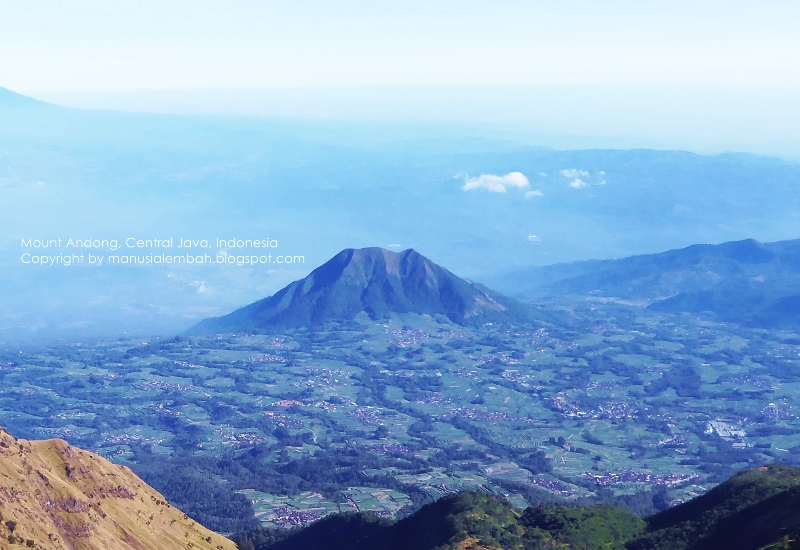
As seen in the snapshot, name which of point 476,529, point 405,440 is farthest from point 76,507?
point 405,440

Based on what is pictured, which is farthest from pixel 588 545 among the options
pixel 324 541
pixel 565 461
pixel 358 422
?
pixel 358 422

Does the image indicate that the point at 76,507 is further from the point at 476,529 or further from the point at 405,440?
the point at 405,440

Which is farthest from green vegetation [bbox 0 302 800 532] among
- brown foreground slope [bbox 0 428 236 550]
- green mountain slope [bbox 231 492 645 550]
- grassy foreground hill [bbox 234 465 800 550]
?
brown foreground slope [bbox 0 428 236 550]

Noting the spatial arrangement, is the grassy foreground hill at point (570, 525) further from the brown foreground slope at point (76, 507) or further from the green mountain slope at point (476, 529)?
the brown foreground slope at point (76, 507)

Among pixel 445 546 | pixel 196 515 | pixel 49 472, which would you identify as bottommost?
pixel 196 515

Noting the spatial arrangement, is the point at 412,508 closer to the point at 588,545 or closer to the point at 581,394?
the point at 588,545
